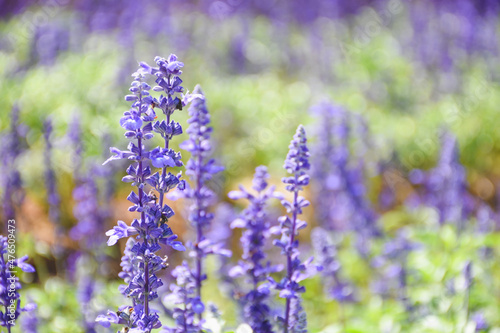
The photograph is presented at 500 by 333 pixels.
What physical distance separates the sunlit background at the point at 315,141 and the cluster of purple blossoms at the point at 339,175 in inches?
0.6

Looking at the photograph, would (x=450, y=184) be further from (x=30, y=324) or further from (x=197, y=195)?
(x=30, y=324)

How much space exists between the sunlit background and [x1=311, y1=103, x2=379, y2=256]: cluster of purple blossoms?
0.01 m

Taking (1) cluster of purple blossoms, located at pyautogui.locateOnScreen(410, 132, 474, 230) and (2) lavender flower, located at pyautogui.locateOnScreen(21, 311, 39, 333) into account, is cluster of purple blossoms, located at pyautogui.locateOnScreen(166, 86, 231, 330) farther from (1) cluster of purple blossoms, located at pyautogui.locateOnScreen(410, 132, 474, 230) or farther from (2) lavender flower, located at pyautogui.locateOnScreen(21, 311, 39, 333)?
(1) cluster of purple blossoms, located at pyautogui.locateOnScreen(410, 132, 474, 230)

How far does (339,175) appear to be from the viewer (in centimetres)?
323

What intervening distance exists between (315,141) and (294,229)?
12.0 ft

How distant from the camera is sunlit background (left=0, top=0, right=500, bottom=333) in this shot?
268cm

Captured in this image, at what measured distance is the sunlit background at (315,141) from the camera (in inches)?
106

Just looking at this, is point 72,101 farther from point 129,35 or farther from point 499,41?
point 499,41

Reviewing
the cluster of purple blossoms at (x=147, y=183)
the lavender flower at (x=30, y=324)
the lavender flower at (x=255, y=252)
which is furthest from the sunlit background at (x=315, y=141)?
the cluster of purple blossoms at (x=147, y=183)

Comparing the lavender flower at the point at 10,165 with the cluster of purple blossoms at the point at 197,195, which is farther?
the lavender flower at the point at 10,165

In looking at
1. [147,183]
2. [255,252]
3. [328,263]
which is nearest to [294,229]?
[255,252]

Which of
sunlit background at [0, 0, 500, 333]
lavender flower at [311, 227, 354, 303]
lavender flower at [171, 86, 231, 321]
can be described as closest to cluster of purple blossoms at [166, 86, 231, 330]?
lavender flower at [171, 86, 231, 321]

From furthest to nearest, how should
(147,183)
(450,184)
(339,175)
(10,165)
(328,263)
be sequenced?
(339,175), (450,184), (10,165), (328,263), (147,183)

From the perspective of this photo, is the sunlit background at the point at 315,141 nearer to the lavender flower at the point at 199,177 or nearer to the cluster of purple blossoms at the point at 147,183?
the lavender flower at the point at 199,177
